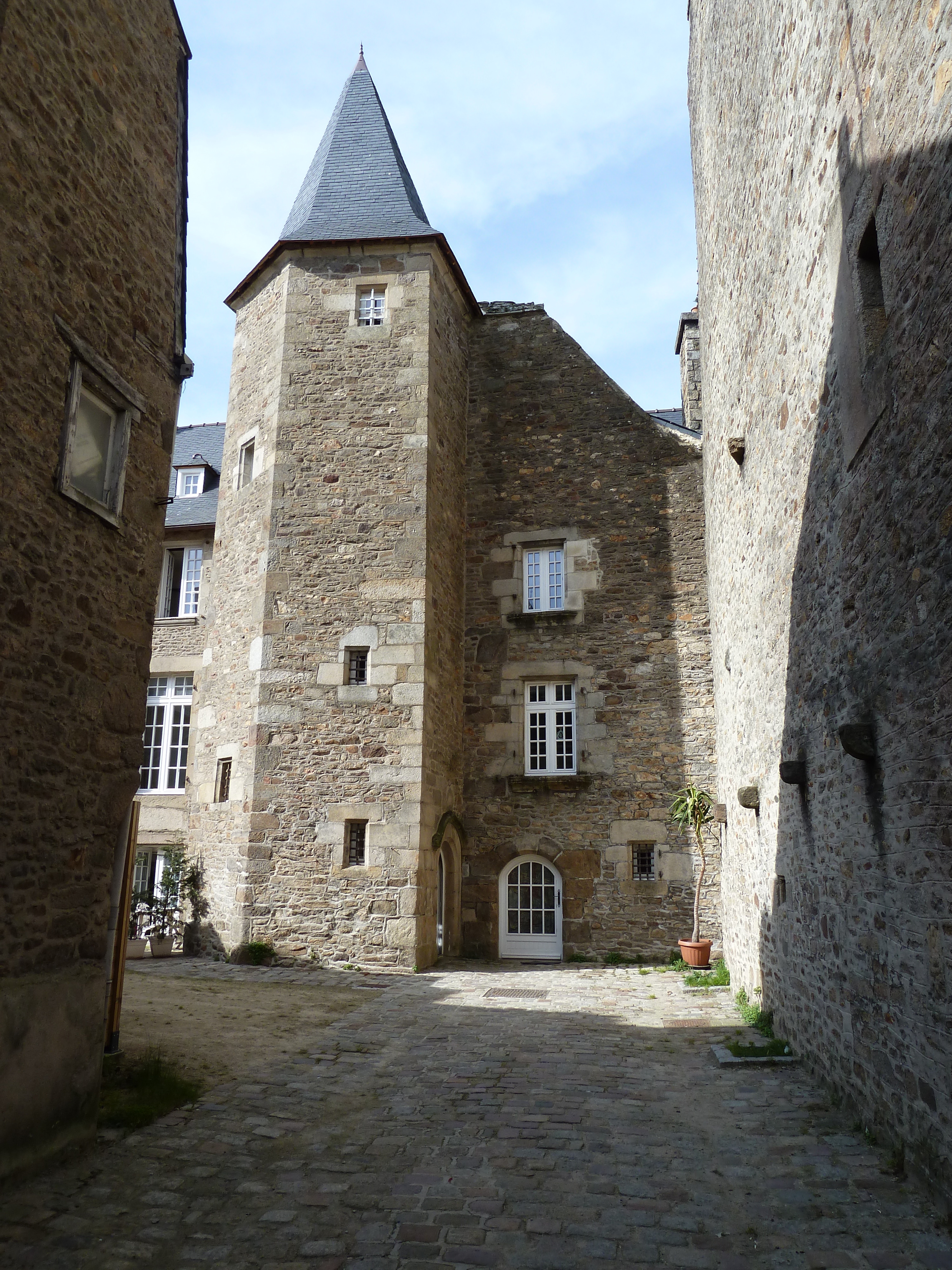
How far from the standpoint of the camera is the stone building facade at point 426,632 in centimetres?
1012

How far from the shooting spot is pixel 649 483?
1234 cm

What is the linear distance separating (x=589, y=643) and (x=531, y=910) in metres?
3.49

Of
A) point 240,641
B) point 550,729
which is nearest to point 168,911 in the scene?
point 240,641

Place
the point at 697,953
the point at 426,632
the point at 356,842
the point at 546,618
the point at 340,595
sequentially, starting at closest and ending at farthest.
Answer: the point at 356,842
the point at 697,953
the point at 426,632
the point at 340,595
the point at 546,618

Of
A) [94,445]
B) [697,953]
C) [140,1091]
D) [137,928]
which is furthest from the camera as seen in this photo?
[137,928]

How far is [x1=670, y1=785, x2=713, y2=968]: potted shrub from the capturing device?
10234 mm

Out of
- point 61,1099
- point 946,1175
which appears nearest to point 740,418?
point 946,1175

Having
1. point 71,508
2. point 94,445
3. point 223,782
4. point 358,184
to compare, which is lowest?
point 223,782

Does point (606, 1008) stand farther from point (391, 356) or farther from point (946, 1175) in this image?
point (391, 356)

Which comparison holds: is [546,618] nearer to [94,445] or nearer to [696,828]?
[696,828]

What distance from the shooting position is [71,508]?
15.1 feet

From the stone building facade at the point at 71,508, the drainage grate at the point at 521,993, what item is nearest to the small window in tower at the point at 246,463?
the stone building facade at the point at 71,508

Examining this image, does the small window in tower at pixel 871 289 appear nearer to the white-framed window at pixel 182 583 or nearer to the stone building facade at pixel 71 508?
the stone building facade at pixel 71 508

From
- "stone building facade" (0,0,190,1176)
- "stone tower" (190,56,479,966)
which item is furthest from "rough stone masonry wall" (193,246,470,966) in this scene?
"stone building facade" (0,0,190,1176)
